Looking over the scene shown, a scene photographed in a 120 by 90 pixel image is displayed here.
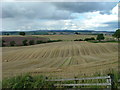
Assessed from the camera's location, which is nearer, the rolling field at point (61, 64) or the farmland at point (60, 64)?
the farmland at point (60, 64)

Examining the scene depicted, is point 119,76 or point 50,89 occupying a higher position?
point 119,76

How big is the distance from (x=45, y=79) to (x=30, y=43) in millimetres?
54526

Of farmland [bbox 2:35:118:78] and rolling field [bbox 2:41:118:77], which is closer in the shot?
farmland [bbox 2:35:118:78]

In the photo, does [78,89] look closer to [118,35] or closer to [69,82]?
[69,82]

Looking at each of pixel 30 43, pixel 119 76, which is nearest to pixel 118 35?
pixel 30 43

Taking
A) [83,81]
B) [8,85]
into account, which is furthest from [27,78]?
[83,81]

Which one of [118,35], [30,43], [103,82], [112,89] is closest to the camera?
[112,89]

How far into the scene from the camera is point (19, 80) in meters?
5.61

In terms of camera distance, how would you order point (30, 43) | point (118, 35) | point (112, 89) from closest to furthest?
point (112, 89), point (30, 43), point (118, 35)

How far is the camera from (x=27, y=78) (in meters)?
5.62

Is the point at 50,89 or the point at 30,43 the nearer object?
the point at 50,89

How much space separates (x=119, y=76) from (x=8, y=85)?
3824mm

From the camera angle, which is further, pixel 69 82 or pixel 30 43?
pixel 30 43

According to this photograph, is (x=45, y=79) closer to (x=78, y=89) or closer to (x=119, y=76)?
(x=78, y=89)
